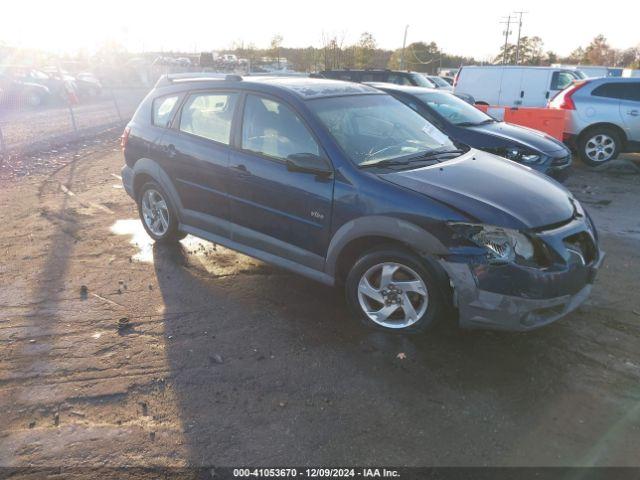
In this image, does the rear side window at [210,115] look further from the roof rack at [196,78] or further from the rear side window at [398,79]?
the rear side window at [398,79]

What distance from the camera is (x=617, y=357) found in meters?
3.47

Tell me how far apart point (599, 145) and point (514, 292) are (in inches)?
338

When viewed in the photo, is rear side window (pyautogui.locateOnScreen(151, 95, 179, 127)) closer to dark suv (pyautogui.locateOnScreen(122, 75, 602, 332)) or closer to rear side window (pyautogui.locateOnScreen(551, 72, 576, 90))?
dark suv (pyautogui.locateOnScreen(122, 75, 602, 332))

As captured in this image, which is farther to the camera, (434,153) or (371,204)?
(434,153)

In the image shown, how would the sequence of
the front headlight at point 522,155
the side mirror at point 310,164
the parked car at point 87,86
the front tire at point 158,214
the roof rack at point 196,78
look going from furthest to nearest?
1. the parked car at point 87,86
2. the front headlight at point 522,155
3. the front tire at point 158,214
4. the roof rack at point 196,78
5. the side mirror at point 310,164

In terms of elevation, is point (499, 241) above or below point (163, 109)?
below

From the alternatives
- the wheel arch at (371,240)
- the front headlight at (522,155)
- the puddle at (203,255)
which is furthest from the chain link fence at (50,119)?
the front headlight at (522,155)

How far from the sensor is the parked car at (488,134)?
7359 millimetres

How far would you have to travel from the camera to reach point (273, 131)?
4.23m

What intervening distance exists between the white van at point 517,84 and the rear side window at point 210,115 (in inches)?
484

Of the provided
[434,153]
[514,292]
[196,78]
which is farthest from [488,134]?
[514,292]

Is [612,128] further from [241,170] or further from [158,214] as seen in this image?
[158,214]

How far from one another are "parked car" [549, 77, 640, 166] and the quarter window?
27.4 feet

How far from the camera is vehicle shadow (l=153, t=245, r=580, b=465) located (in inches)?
108
